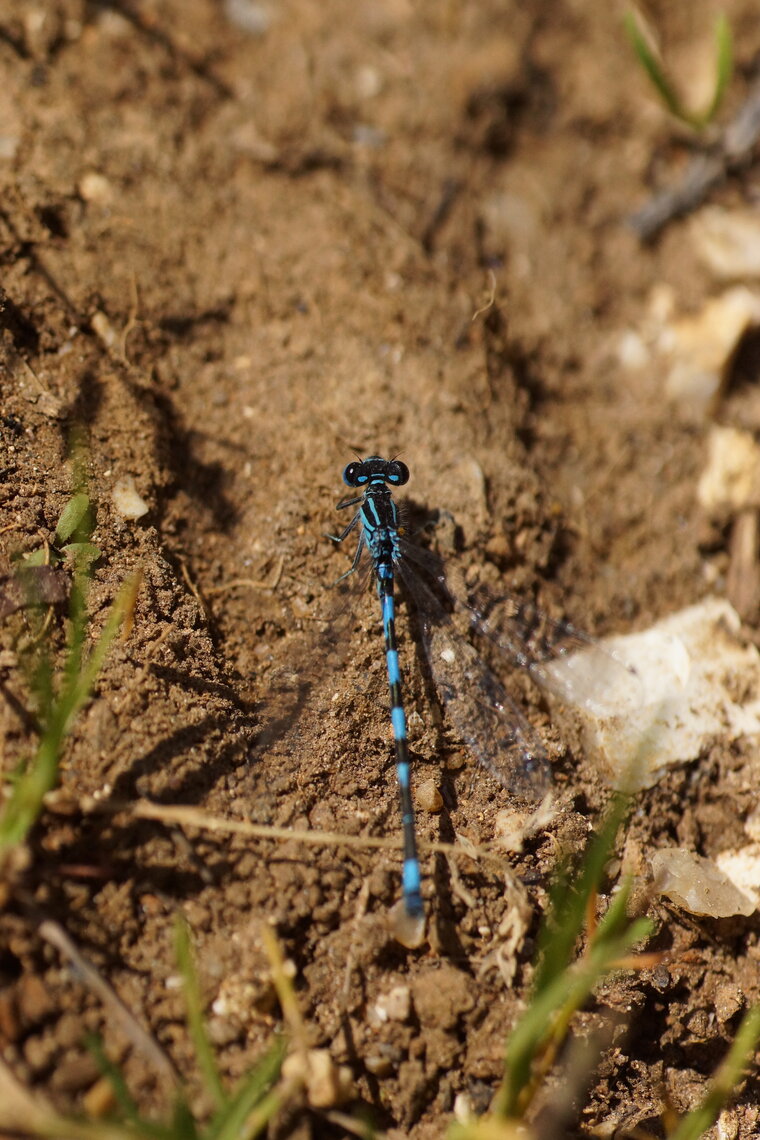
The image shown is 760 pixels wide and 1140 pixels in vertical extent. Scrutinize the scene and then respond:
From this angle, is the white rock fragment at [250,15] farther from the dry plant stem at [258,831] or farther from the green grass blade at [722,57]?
the dry plant stem at [258,831]

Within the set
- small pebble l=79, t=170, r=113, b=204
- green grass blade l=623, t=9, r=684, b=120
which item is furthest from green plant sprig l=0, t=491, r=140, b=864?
green grass blade l=623, t=9, r=684, b=120

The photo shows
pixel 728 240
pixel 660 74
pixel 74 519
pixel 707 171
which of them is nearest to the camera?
pixel 74 519

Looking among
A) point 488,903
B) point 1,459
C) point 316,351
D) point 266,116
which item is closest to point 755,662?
point 488,903

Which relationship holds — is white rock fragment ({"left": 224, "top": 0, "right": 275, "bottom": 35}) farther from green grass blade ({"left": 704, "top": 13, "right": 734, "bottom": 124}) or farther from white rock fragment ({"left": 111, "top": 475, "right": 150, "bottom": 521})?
white rock fragment ({"left": 111, "top": 475, "right": 150, "bottom": 521})

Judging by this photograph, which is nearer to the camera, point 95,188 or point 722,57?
point 95,188

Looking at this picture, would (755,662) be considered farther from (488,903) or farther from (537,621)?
(488,903)

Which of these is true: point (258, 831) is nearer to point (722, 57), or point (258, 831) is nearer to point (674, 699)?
point (674, 699)

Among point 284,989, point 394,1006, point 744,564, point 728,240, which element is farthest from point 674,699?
point 728,240
